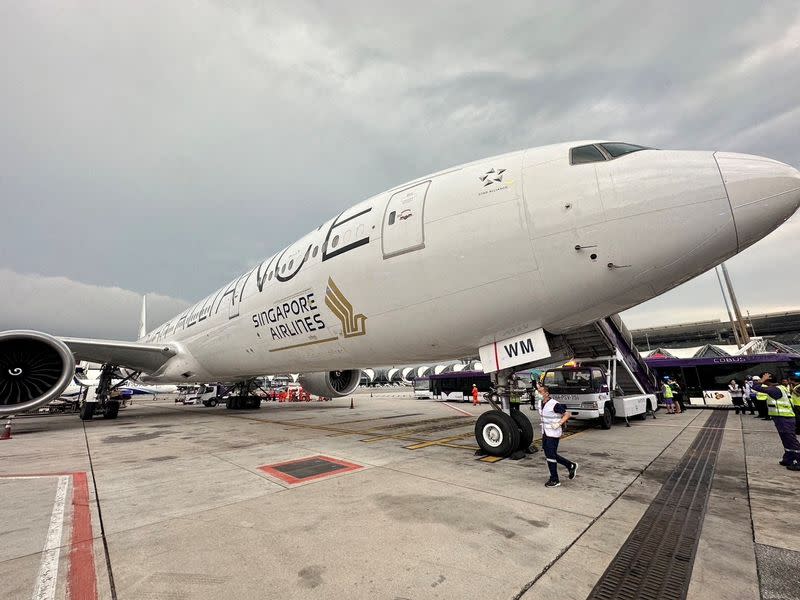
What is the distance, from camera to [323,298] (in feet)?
25.4

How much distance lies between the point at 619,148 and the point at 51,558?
7.88 metres

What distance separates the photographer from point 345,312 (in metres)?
7.35

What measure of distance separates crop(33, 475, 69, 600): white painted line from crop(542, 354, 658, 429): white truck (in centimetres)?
975

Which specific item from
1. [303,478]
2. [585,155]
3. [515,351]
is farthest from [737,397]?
[303,478]

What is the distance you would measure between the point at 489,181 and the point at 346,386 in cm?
1224

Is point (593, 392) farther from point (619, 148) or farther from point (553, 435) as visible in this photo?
point (619, 148)

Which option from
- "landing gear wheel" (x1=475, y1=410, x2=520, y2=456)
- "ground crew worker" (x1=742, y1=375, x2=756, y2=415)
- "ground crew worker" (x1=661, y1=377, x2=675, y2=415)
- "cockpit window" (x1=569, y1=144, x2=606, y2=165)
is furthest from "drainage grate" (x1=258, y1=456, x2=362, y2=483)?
"ground crew worker" (x1=742, y1=375, x2=756, y2=415)

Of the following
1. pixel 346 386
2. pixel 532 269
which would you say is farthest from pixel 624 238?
pixel 346 386

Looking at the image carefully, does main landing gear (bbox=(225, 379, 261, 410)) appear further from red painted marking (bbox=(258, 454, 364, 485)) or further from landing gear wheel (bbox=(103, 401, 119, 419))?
red painted marking (bbox=(258, 454, 364, 485))

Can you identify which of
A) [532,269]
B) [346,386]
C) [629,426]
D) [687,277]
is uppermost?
[532,269]

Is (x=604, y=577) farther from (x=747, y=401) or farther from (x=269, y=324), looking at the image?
(x=747, y=401)

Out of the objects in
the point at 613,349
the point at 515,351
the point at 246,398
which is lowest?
the point at 246,398

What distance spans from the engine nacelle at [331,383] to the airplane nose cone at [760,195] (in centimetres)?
1271

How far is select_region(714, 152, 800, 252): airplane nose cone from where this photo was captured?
426 cm
